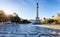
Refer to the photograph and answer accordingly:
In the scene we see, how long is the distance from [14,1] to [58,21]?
4.17 meters

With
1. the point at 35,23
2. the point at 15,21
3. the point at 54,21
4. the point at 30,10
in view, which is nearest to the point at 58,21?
the point at 54,21

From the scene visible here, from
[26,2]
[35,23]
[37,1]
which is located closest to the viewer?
[26,2]

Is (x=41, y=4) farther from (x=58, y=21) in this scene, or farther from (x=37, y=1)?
(x=58, y=21)

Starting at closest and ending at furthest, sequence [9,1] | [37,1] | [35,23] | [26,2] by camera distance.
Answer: [9,1], [26,2], [37,1], [35,23]

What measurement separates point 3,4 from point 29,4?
3.54 feet

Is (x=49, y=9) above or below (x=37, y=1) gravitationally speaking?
below

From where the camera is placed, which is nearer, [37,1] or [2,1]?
[2,1]

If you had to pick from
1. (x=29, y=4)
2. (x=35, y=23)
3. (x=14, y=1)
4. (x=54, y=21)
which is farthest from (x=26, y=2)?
(x=54, y=21)

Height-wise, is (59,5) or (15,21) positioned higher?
(59,5)

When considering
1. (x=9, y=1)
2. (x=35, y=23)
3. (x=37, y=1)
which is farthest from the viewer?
(x=35, y=23)

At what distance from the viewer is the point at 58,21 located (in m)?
8.23

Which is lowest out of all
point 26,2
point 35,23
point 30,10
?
point 35,23

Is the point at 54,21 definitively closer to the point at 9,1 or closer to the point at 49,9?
the point at 49,9

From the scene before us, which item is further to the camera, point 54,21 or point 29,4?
point 54,21
